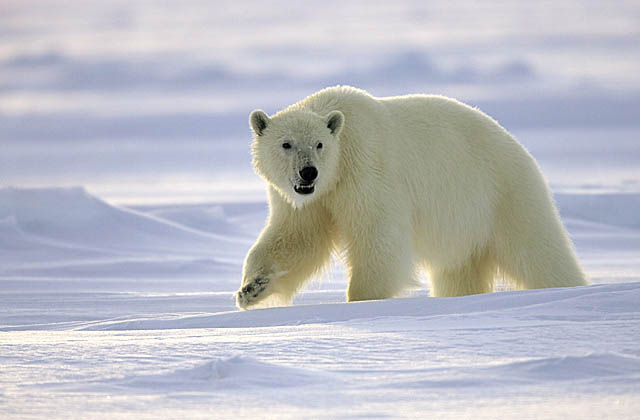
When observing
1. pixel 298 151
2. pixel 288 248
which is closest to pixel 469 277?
pixel 288 248

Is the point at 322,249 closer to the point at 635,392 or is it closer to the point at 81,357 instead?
the point at 81,357

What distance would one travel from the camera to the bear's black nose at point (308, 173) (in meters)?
5.16

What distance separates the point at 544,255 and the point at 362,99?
1.65 meters

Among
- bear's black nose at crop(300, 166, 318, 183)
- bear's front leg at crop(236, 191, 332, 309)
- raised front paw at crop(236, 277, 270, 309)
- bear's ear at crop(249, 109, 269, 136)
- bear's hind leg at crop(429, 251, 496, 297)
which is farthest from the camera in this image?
bear's hind leg at crop(429, 251, 496, 297)

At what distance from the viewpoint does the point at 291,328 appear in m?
3.86

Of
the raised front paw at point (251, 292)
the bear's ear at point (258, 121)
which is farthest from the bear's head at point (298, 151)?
the raised front paw at point (251, 292)

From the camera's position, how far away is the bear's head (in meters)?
5.23

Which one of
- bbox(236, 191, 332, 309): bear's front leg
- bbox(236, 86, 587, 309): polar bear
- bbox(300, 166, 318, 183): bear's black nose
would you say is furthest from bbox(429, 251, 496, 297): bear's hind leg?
bbox(300, 166, 318, 183): bear's black nose

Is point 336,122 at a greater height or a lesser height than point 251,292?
greater

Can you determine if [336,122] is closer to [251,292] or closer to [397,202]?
[397,202]

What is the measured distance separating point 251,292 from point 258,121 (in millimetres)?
1069

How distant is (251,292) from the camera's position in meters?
5.38

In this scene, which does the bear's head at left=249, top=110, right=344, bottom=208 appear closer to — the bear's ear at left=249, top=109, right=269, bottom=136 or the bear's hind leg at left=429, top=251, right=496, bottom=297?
the bear's ear at left=249, top=109, right=269, bottom=136

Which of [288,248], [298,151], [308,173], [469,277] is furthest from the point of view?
[469,277]
